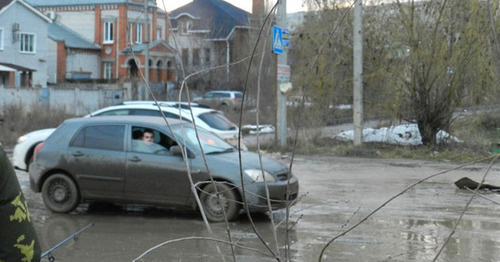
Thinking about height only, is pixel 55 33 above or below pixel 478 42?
above

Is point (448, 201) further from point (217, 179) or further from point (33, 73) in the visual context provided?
point (33, 73)

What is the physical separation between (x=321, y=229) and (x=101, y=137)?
12.4 feet

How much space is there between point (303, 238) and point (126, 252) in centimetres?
231

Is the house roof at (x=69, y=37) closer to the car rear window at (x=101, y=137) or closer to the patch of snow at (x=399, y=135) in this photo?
the patch of snow at (x=399, y=135)

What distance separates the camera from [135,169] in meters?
10.2

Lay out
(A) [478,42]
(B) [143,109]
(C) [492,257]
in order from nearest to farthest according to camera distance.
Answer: (C) [492,257] < (B) [143,109] < (A) [478,42]

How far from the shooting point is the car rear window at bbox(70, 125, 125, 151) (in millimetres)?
10484

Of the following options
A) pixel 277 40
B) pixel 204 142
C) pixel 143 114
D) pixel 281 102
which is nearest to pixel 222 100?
pixel 281 102

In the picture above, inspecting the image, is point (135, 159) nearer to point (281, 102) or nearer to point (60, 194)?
point (60, 194)

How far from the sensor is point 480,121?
20953mm

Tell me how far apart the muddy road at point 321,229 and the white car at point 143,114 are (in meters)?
0.88

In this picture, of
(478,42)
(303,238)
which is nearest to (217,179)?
(303,238)

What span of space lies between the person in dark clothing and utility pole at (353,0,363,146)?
17.1 metres

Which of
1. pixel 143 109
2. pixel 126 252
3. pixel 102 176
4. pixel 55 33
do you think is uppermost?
pixel 55 33
